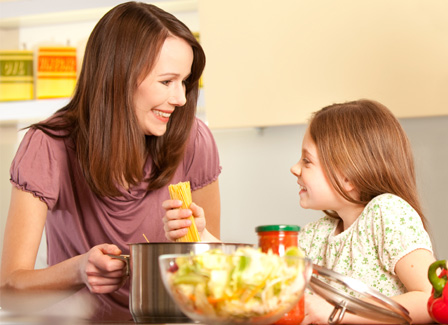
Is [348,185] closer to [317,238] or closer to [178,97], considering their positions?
[317,238]

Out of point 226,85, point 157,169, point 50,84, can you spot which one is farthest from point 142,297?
point 50,84

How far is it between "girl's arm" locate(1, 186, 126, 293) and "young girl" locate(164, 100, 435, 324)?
24 cm

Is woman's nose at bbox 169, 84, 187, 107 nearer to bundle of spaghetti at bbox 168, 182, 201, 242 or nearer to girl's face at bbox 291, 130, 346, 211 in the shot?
girl's face at bbox 291, 130, 346, 211

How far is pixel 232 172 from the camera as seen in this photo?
222cm

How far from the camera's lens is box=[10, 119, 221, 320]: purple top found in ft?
4.80

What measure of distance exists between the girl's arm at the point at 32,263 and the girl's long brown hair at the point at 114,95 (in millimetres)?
167

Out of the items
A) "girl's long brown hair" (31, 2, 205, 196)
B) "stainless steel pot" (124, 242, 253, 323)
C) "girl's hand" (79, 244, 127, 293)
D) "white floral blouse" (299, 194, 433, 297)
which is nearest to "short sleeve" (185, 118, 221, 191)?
"girl's long brown hair" (31, 2, 205, 196)

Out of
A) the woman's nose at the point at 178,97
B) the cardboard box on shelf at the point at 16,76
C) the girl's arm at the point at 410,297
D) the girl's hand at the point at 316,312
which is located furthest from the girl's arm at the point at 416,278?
the cardboard box on shelf at the point at 16,76

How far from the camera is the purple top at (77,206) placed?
57.6 inches

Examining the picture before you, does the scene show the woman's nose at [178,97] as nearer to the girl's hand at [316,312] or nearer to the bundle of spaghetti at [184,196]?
the bundle of spaghetti at [184,196]

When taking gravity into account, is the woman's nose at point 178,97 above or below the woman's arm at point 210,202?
above

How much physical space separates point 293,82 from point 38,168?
0.85 meters

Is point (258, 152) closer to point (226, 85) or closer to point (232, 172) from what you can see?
point (232, 172)

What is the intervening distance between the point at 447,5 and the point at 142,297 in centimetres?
134
